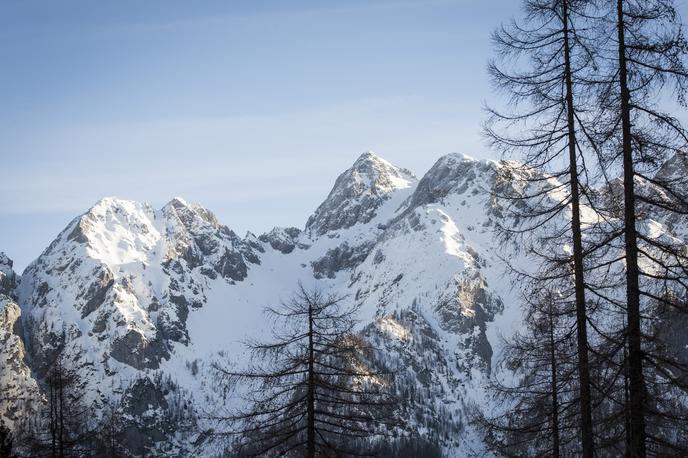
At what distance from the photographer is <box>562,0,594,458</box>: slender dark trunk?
17391 mm

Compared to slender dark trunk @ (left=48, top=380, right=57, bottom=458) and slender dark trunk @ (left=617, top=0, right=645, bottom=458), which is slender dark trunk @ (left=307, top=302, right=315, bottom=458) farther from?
slender dark trunk @ (left=48, top=380, right=57, bottom=458)

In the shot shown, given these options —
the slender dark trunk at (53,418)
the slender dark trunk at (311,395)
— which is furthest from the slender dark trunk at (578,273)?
the slender dark trunk at (53,418)

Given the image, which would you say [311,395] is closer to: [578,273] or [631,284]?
[578,273]

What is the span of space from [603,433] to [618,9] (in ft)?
35.2

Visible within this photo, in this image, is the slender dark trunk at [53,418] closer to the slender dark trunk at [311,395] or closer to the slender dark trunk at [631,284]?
the slender dark trunk at [311,395]

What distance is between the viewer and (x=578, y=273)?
1745 centimetres

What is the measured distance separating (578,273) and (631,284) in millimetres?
1433

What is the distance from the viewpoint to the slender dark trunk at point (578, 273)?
17391 millimetres

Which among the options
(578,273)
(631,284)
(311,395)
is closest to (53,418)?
(311,395)

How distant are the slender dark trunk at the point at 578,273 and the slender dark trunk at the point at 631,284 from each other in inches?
46.9

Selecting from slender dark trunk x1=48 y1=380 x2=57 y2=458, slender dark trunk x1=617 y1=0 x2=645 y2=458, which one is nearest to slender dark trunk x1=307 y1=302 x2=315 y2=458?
slender dark trunk x1=617 y1=0 x2=645 y2=458

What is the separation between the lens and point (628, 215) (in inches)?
651

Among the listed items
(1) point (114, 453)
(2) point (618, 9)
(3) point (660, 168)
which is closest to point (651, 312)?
(3) point (660, 168)

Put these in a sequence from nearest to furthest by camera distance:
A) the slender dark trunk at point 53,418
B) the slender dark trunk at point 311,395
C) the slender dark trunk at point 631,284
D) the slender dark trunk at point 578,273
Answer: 1. the slender dark trunk at point 631,284
2. the slender dark trunk at point 578,273
3. the slender dark trunk at point 311,395
4. the slender dark trunk at point 53,418
